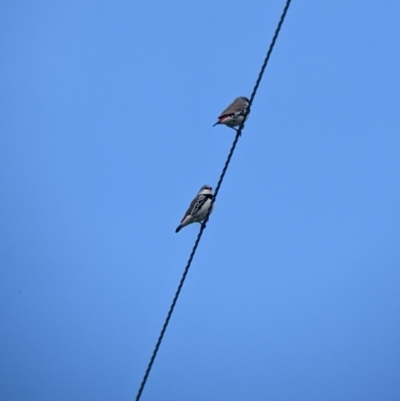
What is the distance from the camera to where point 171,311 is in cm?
627

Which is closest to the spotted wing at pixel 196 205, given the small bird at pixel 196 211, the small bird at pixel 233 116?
the small bird at pixel 196 211

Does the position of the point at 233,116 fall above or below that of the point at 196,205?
above

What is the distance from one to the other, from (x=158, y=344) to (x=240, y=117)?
5.87 metres

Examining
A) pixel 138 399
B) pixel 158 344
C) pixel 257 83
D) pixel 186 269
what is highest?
pixel 257 83

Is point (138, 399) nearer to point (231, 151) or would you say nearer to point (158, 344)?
point (158, 344)

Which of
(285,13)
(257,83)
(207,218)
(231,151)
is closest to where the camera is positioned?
(285,13)

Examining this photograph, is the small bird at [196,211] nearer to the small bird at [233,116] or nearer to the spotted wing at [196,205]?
the spotted wing at [196,205]

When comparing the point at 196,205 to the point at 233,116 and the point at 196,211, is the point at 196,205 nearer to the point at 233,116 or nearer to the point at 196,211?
the point at 196,211

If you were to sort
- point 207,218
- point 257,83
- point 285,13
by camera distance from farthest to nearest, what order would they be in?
point 207,218 → point 257,83 → point 285,13

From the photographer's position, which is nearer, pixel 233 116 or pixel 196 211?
pixel 196 211

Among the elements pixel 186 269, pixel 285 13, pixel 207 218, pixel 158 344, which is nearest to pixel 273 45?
pixel 285 13

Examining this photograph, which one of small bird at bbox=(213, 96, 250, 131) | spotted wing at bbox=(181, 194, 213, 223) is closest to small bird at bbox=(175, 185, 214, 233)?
spotted wing at bbox=(181, 194, 213, 223)

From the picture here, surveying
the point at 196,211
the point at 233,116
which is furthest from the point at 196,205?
the point at 233,116

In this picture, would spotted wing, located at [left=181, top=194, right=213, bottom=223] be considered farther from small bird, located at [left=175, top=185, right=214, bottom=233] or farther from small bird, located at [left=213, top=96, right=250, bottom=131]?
small bird, located at [left=213, top=96, right=250, bottom=131]
